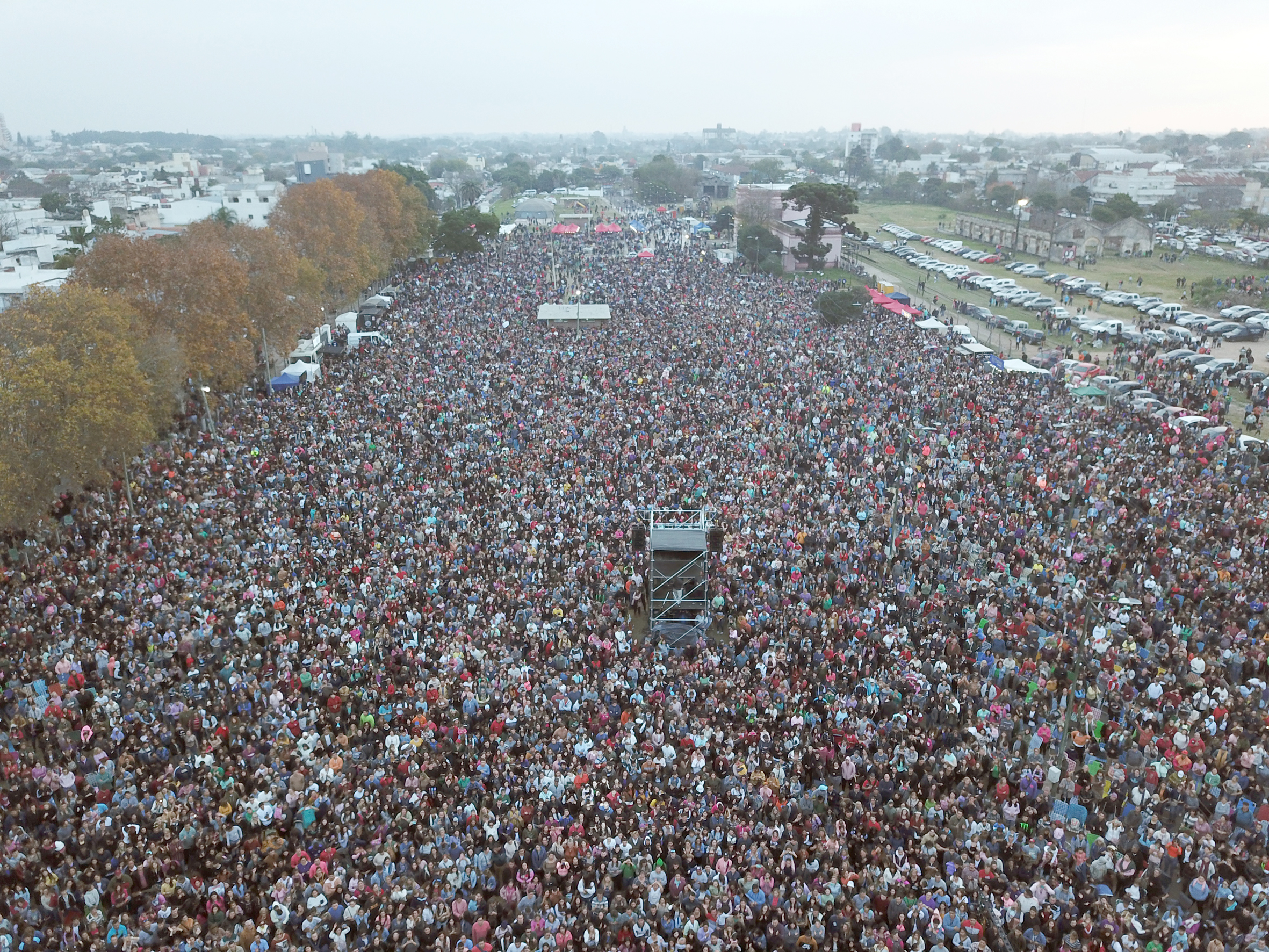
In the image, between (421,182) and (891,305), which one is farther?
(421,182)

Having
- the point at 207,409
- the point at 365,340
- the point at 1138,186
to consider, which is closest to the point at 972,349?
the point at 365,340

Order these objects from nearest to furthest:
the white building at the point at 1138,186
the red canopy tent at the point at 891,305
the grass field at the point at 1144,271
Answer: the red canopy tent at the point at 891,305 → the grass field at the point at 1144,271 → the white building at the point at 1138,186

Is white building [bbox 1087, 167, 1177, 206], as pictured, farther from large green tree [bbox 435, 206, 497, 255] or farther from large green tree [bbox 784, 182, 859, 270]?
large green tree [bbox 435, 206, 497, 255]

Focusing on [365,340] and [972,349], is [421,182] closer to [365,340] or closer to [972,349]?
[365,340]

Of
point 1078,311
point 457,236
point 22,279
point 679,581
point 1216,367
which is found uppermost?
point 457,236

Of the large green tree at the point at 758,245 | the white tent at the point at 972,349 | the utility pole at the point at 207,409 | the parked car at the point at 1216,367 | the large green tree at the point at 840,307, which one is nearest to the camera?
the utility pole at the point at 207,409

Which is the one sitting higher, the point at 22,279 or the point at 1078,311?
→ the point at 22,279

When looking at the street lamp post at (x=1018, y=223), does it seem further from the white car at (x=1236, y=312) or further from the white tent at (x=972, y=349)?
the white tent at (x=972, y=349)

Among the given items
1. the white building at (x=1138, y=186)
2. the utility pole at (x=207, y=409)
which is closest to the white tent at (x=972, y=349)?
the utility pole at (x=207, y=409)
